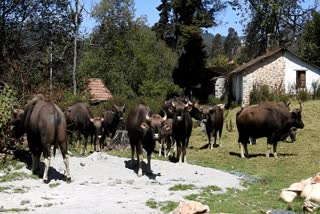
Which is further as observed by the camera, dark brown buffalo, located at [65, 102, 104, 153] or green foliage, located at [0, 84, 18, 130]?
dark brown buffalo, located at [65, 102, 104, 153]

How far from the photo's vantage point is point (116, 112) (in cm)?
2467

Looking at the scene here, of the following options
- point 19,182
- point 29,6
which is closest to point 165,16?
point 29,6

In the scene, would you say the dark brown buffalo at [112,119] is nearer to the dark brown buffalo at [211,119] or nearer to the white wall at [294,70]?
the dark brown buffalo at [211,119]

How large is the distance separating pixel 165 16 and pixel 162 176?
143 ft

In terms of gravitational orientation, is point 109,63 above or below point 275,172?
above

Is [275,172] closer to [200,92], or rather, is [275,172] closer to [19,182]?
[19,182]

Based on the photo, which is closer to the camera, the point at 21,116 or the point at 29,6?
the point at 21,116

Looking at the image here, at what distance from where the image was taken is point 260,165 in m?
19.7

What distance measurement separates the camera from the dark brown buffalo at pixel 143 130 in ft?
51.2

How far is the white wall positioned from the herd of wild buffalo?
74.2 feet

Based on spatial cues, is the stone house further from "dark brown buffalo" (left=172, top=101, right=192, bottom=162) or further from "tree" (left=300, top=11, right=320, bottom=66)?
"dark brown buffalo" (left=172, top=101, right=192, bottom=162)

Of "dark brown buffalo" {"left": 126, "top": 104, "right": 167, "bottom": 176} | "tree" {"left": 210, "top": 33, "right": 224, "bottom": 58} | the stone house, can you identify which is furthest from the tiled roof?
"tree" {"left": 210, "top": 33, "right": 224, "bottom": 58}

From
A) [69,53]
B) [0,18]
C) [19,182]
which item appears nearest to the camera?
[19,182]

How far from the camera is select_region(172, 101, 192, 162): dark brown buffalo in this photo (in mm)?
18656
